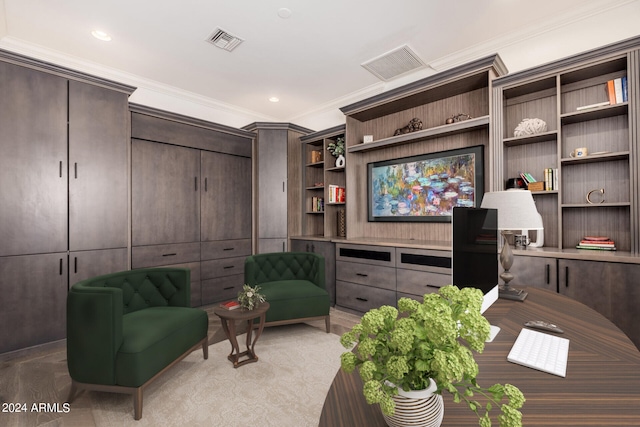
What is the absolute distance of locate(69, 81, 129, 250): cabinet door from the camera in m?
2.84

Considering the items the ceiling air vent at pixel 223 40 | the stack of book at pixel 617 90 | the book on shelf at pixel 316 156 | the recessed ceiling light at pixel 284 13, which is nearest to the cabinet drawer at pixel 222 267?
the book on shelf at pixel 316 156

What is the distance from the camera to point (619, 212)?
2.40 m

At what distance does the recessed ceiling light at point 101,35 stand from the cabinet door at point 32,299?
213cm

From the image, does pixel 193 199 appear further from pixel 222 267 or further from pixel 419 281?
pixel 419 281

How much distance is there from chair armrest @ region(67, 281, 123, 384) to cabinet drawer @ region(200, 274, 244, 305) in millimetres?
2047

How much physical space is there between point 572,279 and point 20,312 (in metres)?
4.53

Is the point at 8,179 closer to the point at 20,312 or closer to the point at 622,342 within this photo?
the point at 20,312

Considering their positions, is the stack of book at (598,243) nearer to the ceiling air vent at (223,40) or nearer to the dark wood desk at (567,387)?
the dark wood desk at (567,387)

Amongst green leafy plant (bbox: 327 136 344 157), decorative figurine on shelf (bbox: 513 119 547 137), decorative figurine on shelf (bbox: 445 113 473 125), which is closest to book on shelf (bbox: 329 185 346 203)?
green leafy plant (bbox: 327 136 344 157)

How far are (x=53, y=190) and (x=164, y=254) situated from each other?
122 centimetres

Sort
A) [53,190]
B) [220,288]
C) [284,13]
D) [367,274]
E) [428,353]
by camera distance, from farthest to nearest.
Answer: [220,288] → [367,274] → [53,190] → [284,13] → [428,353]

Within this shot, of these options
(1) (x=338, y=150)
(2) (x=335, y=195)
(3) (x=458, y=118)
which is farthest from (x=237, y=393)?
(3) (x=458, y=118)

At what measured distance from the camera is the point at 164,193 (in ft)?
11.7

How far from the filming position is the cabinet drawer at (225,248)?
12.9ft
